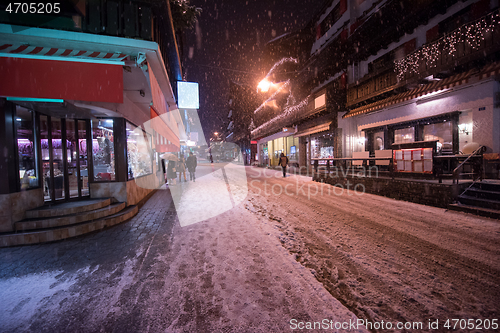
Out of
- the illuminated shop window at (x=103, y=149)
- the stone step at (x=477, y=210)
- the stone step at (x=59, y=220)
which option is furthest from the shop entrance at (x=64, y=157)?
the stone step at (x=477, y=210)

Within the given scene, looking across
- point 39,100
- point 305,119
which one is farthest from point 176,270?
point 305,119

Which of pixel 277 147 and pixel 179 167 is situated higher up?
pixel 277 147

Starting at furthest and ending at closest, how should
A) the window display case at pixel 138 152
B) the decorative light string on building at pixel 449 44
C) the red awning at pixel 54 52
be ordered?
1. the decorative light string on building at pixel 449 44
2. the window display case at pixel 138 152
3. the red awning at pixel 54 52

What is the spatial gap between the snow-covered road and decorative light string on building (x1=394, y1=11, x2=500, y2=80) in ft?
25.6

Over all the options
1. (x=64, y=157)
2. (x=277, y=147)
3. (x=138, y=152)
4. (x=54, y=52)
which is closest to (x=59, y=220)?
(x=64, y=157)

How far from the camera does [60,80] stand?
14.7 feet

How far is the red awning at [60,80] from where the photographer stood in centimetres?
424

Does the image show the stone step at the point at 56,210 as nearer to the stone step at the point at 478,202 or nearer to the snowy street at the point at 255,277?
the snowy street at the point at 255,277

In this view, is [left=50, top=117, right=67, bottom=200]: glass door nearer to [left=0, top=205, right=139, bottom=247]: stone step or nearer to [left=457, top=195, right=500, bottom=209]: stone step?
[left=0, top=205, right=139, bottom=247]: stone step

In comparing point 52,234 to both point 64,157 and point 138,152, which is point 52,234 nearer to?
point 64,157

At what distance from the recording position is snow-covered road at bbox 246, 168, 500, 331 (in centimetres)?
230

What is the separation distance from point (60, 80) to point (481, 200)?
11.3 m

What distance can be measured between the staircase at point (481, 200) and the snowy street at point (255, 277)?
48cm

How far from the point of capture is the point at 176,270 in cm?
313
